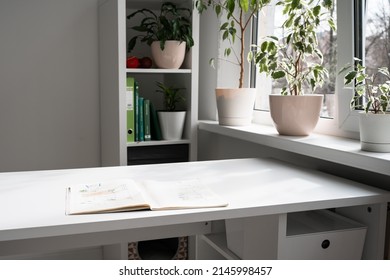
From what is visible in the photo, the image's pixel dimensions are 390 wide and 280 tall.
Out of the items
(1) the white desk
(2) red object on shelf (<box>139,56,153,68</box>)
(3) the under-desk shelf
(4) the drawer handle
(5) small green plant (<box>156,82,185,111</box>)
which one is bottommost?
(3) the under-desk shelf

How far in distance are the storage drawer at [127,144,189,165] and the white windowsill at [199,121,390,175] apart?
0.92 ft

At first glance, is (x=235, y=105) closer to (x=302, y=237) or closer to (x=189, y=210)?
(x=302, y=237)

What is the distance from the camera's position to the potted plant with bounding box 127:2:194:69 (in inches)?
99.7

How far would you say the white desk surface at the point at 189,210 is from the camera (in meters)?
1.21

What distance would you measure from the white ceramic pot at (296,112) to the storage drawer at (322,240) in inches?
19.3

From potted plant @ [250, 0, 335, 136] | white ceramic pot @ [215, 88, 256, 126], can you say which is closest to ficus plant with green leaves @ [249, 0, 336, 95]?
potted plant @ [250, 0, 335, 136]

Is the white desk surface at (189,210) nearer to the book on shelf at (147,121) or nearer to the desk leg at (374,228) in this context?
the desk leg at (374,228)

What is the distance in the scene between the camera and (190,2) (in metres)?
2.60

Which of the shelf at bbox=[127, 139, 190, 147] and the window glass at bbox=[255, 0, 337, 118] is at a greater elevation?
the window glass at bbox=[255, 0, 337, 118]

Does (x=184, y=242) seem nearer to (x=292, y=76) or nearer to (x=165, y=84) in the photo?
(x=165, y=84)

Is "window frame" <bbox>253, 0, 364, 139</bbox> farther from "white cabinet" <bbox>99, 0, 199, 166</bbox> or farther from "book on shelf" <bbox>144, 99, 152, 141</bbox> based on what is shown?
"book on shelf" <bbox>144, 99, 152, 141</bbox>

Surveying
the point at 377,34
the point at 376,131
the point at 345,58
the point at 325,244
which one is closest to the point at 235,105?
the point at 345,58

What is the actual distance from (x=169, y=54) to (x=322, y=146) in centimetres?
108

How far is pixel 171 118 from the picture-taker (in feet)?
8.59
